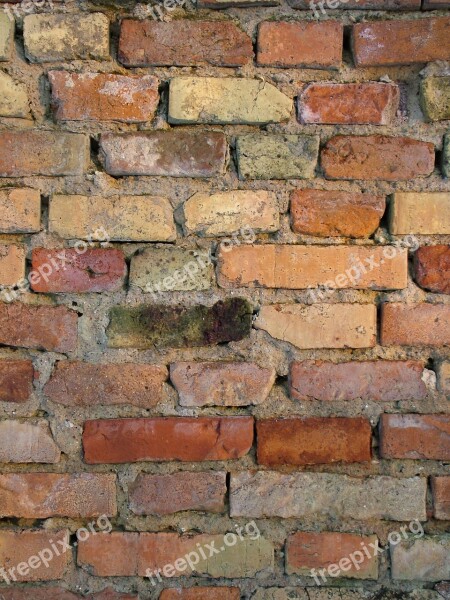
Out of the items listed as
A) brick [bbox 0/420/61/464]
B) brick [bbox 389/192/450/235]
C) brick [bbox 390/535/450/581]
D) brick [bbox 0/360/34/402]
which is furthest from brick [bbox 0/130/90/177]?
brick [bbox 390/535/450/581]

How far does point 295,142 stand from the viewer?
44.4 inches

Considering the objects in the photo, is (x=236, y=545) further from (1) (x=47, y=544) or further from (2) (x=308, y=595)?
(1) (x=47, y=544)

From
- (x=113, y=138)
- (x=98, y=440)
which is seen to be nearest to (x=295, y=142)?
(x=113, y=138)

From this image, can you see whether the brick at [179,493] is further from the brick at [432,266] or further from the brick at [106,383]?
the brick at [432,266]

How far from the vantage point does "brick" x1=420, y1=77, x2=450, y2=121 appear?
1.13 meters

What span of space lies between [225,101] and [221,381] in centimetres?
→ 51

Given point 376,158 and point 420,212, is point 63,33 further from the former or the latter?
point 420,212

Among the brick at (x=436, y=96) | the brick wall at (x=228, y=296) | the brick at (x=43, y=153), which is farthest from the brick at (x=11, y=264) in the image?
the brick at (x=436, y=96)

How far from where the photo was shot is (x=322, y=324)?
44.6 inches

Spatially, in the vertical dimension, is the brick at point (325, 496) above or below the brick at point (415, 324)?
below

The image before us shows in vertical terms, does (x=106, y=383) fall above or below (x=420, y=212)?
below

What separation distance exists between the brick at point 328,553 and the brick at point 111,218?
2.03ft

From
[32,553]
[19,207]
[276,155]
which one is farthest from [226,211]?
[32,553]

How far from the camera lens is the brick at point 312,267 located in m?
1.13
